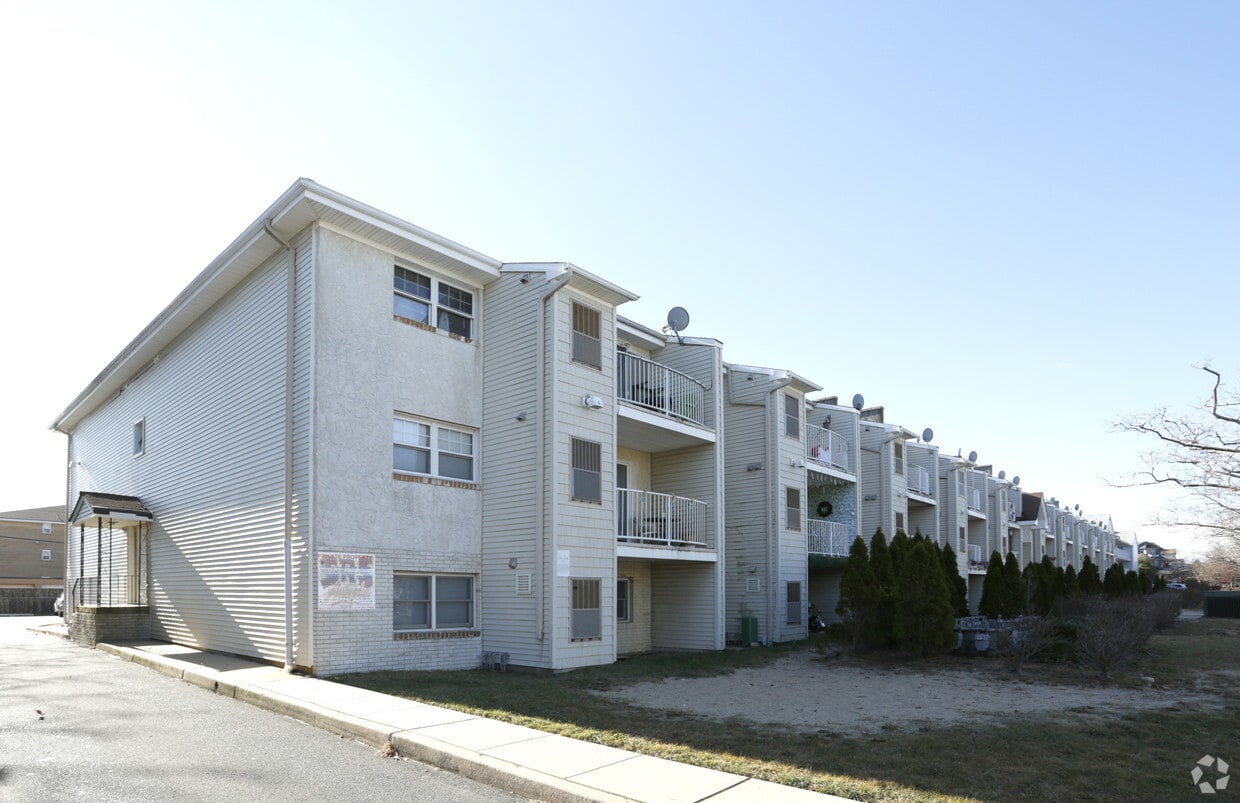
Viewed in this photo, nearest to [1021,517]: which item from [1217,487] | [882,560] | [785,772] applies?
[1217,487]

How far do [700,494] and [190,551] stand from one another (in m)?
11.9

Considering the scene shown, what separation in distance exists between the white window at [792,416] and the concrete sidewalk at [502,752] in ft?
51.2

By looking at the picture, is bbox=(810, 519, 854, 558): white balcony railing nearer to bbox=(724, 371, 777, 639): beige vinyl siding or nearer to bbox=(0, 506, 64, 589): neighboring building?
bbox=(724, 371, 777, 639): beige vinyl siding

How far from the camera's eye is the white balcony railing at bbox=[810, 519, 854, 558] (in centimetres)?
2673

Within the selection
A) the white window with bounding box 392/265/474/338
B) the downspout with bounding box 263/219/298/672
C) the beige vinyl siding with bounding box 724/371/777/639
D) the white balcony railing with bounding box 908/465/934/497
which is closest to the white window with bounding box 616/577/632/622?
the beige vinyl siding with bounding box 724/371/777/639

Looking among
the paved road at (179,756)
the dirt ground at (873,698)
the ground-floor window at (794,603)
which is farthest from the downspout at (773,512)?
the paved road at (179,756)

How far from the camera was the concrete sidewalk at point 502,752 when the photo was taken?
22.8ft

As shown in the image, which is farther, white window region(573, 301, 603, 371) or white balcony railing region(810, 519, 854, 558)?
white balcony railing region(810, 519, 854, 558)

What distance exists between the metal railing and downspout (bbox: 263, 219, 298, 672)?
988 centimetres

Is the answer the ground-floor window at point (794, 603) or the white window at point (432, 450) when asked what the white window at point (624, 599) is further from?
the white window at point (432, 450)

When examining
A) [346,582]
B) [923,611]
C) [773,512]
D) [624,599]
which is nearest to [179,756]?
[346,582]

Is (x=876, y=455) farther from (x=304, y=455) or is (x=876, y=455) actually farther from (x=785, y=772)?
(x=785, y=772)

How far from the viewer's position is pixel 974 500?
44.8 m

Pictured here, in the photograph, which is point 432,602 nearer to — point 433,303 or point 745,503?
point 433,303
